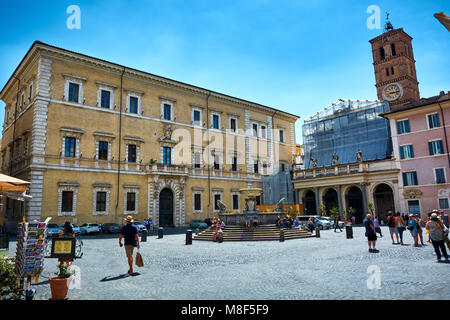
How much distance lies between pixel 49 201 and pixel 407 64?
6093cm

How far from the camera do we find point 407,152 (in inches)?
1324

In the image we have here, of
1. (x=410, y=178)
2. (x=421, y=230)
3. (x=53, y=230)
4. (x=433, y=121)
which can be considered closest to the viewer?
(x=421, y=230)

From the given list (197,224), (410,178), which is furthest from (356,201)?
(197,224)

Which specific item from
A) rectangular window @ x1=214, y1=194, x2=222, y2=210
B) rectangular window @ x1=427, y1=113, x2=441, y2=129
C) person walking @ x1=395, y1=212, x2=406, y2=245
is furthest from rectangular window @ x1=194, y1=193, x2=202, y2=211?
rectangular window @ x1=427, y1=113, x2=441, y2=129

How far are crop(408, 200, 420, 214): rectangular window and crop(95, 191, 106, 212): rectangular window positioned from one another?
29574 mm

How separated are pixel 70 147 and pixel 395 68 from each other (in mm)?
56298

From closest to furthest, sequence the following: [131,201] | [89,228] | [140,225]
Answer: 1. [89,228]
2. [140,225]
3. [131,201]

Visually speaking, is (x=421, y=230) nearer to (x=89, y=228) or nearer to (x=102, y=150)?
(x=89, y=228)

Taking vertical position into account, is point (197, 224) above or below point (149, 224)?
below

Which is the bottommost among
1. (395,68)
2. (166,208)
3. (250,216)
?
(250,216)

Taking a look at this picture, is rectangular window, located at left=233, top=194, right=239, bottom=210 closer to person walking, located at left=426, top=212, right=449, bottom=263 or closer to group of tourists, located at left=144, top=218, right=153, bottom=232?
group of tourists, located at left=144, top=218, right=153, bottom=232

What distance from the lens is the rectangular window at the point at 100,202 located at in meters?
28.5
